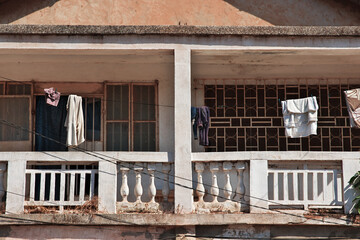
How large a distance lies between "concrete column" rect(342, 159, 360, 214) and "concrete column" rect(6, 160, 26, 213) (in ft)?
16.0

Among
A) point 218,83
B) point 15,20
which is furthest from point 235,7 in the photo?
point 15,20

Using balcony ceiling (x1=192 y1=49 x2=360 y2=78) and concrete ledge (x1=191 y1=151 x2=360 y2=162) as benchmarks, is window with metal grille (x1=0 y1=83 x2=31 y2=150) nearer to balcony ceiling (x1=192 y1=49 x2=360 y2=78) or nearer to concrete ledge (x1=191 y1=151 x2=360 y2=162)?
balcony ceiling (x1=192 y1=49 x2=360 y2=78)

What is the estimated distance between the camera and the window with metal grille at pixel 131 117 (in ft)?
42.1

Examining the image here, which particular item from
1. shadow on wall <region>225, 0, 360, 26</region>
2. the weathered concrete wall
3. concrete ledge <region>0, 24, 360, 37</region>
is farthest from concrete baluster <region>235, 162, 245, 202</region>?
shadow on wall <region>225, 0, 360, 26</region>

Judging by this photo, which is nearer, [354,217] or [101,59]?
[354,217]

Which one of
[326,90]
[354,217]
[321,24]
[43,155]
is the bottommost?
[354,217]

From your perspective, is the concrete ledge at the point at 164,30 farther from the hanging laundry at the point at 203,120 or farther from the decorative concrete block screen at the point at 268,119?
the decorative concrete block screen at the point at 268,119

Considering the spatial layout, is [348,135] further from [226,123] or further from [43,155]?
[43,155]

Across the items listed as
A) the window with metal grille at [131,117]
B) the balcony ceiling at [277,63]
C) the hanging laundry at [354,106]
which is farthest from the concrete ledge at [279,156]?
the window with metal grille at [131,117]

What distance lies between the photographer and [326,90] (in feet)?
42.4

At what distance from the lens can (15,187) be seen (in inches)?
407

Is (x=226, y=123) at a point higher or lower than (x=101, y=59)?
lower

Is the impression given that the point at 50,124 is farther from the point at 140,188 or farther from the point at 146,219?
the point at 146,219

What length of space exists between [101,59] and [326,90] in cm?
431
